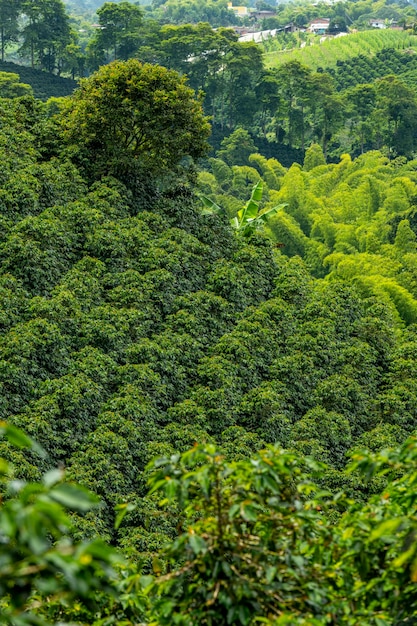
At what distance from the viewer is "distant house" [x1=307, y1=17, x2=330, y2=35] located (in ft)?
246

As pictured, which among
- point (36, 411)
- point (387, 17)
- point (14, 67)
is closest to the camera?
point (36, 411)

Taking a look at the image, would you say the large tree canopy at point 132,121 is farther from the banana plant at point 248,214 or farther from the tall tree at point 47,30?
the tall tree at point 47,30

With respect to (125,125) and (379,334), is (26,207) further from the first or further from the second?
(379,334)

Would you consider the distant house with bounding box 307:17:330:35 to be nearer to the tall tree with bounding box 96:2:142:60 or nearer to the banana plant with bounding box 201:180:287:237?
the tall tree with bounding box 96:2:142:60

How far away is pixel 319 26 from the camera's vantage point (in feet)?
255

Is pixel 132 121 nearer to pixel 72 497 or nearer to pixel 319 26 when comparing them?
pixel 72 497

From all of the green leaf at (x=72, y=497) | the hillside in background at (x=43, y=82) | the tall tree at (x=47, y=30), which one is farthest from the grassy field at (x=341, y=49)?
the green leaf at (x=72, y=497)

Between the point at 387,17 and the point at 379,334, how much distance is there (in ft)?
261

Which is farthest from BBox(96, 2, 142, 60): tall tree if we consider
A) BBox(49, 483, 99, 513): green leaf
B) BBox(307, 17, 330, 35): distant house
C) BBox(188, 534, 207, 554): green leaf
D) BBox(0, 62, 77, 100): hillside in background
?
BBox(49, 483, 99, 513): green leaf

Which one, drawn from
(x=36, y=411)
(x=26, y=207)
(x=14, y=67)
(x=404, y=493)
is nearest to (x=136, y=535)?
(x=36, y=411)

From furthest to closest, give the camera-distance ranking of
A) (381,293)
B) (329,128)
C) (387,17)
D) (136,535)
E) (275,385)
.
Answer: (387,17) → (329,128) → (381,293) → (275,385) → (136,535)

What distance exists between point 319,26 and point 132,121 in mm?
67411

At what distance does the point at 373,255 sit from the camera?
19438 mm

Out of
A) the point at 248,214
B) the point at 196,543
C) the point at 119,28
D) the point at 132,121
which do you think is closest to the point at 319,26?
the point at 119,28
